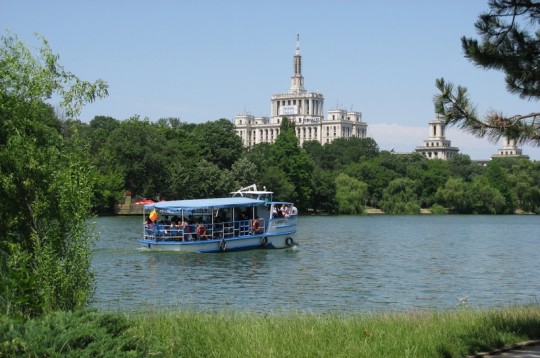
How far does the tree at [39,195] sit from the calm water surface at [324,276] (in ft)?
17.0

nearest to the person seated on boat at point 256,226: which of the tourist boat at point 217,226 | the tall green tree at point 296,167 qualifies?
the tourist boat at point 217,226

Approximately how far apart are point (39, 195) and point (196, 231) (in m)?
29.3

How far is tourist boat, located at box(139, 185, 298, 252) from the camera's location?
137ft

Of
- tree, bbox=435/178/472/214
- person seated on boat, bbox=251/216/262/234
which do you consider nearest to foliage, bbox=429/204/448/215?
tree, bbox=435/178/472/214

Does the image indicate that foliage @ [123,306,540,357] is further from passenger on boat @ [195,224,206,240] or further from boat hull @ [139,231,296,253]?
passenger on boat @ [195,224,206,240]

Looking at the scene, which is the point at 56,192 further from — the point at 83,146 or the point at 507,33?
the point at 507,33

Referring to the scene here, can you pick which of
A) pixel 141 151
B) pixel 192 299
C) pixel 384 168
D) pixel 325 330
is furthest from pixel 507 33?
pixel 384 168

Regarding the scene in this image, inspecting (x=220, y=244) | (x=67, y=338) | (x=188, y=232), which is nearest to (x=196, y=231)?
(x=188, y=232)

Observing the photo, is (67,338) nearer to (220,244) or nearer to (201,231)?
(220,244)

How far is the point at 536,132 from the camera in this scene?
38.9ft

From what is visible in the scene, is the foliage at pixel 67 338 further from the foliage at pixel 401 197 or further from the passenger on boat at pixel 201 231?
the foliage at pixel 401 197

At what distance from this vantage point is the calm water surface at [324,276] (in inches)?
974

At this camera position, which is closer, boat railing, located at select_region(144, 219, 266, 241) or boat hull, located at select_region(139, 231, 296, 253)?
boat hull, located at select_region(139, 231, 296, 253)

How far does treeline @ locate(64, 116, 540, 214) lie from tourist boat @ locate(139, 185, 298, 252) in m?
17.3
